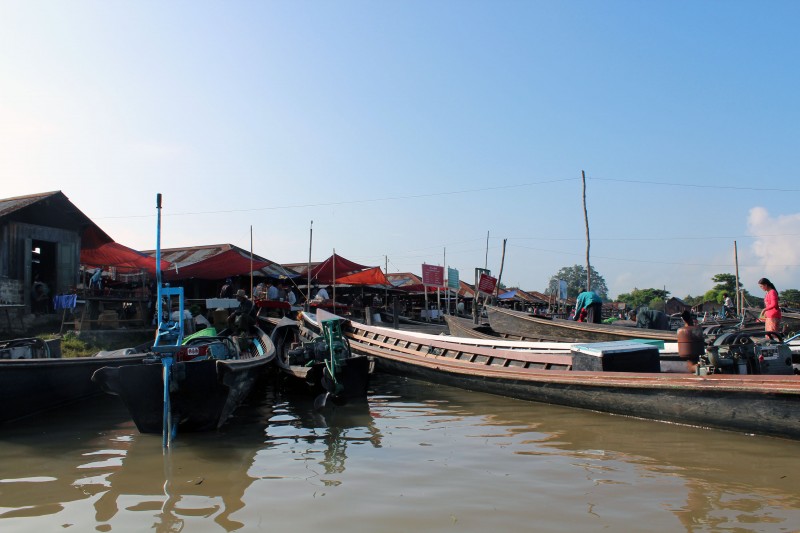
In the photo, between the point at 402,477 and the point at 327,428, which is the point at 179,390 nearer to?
the point at 327,428

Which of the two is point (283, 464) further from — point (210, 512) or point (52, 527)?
point (52, 527)

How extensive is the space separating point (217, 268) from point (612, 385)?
17533 millimetres

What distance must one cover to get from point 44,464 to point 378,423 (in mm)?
3783

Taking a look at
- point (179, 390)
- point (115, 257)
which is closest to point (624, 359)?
point (179, 390)

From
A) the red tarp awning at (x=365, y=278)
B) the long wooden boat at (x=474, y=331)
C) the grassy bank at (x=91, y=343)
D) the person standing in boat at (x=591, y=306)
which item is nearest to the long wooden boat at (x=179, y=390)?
the long wooden boat at (x=474, y=331)

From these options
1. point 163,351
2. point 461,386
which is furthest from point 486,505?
point 461,386

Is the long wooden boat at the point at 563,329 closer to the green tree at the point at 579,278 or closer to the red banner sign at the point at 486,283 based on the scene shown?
the red banner sign at the point at 486,283

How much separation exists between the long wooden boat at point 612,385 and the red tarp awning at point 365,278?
11.5 metres

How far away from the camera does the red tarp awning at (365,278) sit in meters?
23.3

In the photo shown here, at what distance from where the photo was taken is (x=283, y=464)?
18.4 ft

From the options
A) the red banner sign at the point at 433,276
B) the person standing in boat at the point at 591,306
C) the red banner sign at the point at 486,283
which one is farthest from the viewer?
the red banner sign at the point at 433,276

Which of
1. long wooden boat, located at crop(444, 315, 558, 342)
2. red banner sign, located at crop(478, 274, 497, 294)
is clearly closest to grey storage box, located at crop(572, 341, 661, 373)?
long wooden boat, located at crop(444, 315, 558, 342)

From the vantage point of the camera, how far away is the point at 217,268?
71.9ft

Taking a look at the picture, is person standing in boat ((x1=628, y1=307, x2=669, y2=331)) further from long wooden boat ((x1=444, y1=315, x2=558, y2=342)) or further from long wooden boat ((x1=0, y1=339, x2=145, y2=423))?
long wooden boat ((x1=0, y1=339, x2=145, y2=423))
